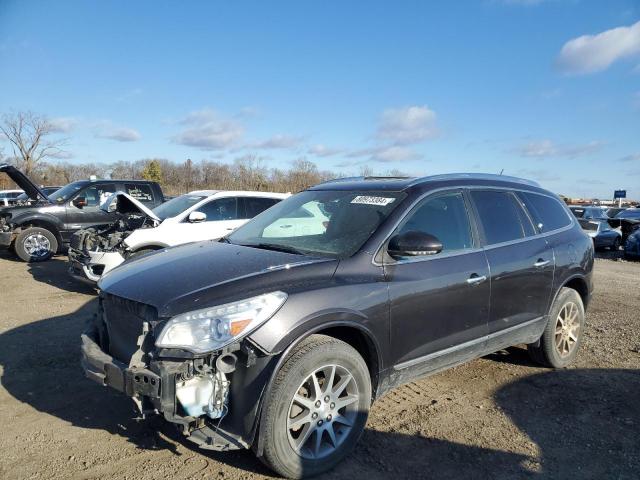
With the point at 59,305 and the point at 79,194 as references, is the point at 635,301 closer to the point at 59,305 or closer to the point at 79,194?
the point at 59,305

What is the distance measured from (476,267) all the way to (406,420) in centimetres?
132

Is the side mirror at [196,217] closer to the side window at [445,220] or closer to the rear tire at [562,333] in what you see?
the side window at [445,220]

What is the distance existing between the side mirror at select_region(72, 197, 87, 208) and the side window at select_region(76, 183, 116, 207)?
15cm

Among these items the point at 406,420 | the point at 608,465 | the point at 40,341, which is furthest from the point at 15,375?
the point at 608,465

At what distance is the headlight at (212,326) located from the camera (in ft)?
8.86

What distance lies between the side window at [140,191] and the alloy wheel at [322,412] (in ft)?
35.4

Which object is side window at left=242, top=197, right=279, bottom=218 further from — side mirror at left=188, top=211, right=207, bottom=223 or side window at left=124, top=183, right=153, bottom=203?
side window at left=124, top=183, right=153, bottom=203

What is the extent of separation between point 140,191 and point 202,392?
11085mm

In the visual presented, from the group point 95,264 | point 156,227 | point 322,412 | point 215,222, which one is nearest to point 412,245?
point 322,412

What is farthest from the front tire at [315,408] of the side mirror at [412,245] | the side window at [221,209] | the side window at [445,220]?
the side window at [221,209]

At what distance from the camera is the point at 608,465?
10.8ft

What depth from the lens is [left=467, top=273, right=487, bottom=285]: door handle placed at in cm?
386

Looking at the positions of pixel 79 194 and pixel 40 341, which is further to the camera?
pixel 79 194

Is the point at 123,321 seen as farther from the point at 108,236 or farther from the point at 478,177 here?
the point at 108,236
